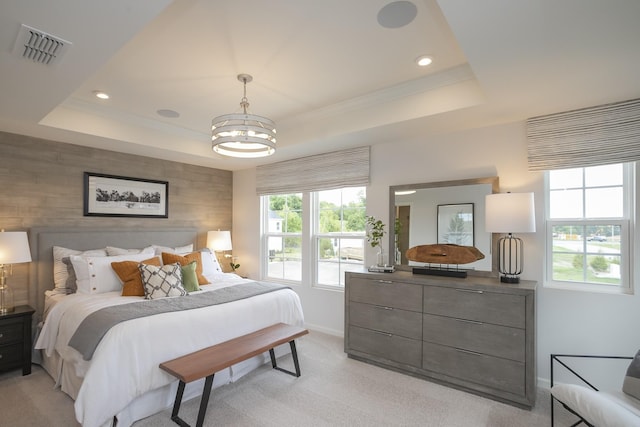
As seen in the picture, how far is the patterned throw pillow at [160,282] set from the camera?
3035 millimetres

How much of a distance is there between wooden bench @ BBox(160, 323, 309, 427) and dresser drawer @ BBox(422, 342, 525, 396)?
1189 mm

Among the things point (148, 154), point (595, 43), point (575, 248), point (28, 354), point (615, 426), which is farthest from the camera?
point (148, 154)

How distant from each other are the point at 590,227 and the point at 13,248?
515 cm

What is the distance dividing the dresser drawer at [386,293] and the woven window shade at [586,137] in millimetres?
1552

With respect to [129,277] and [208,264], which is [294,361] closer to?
[129,277]

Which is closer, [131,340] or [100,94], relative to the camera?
[131,340]

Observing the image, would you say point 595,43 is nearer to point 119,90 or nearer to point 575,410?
point 575,410

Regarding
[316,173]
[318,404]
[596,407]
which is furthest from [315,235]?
[596,407]

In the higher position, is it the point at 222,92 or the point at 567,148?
the point at 222,92

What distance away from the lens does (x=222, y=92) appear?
10.1ft

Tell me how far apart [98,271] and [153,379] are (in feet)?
5.02

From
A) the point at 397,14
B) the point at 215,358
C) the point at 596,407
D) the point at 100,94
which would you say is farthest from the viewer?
the point at 100,94

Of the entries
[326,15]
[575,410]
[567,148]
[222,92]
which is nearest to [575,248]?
[567,148]

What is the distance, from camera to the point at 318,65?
8.45 ft
